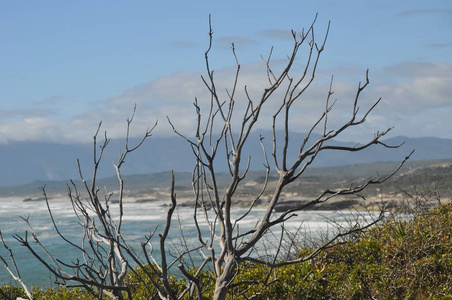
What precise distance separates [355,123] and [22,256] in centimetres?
3085

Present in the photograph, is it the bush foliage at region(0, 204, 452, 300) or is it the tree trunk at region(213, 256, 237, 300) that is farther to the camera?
the bush foliage at region(0, 204, 452, 300)

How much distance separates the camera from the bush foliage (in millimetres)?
6270

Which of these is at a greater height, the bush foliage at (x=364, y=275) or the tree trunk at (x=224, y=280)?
the tree trunk at (x=224, y=280)

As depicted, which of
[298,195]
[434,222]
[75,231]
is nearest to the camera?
[434,222]

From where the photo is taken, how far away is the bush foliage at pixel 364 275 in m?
6.27

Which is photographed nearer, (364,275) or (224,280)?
(224,280)

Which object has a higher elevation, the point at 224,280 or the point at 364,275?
the point at 224,280

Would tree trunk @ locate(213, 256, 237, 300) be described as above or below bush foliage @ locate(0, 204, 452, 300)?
above

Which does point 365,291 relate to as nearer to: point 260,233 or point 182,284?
point 182,284

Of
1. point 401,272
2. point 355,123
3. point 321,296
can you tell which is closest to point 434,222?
point 401,272

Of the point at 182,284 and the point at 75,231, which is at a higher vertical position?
the point at 182,284

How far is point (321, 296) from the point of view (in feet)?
20.9

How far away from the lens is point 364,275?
21.6 feet

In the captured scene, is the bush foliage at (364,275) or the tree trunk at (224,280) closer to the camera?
the tree trunk at (224,280)
